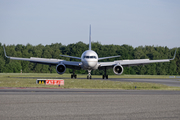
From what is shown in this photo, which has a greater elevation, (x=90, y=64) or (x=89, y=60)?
(x=89, y=60)

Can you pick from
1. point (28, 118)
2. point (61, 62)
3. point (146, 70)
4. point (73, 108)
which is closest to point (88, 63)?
point (61, 62)

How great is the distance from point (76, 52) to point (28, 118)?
124836 mm

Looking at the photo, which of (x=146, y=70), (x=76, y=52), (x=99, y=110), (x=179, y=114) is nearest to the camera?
(x=179, y=114)

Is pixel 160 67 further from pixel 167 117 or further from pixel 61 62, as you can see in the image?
pixel 167 117

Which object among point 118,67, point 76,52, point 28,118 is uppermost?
point 76,52

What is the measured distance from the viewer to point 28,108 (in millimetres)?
15086

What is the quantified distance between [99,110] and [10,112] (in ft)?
14.0

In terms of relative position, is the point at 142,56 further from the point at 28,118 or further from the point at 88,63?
the point at 28,118

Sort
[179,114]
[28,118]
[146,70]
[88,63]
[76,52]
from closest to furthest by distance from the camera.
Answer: [28,118], [179,114], [88,63], [146,70], [76,52]

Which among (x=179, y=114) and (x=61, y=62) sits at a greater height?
(x=61, y=62)

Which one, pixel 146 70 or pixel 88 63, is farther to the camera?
pixel 146 70

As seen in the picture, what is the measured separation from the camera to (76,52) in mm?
136875

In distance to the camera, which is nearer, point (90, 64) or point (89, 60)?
point (89, 60)

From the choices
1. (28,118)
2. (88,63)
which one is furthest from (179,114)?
(88,63)
